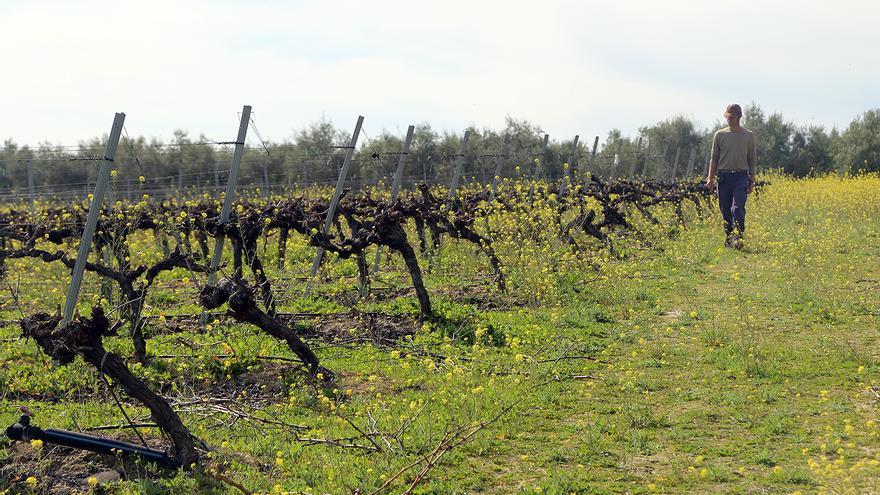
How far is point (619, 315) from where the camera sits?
9812mm

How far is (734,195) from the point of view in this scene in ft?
45.8

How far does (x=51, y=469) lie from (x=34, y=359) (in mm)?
3458

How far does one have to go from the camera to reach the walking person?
1369 cm

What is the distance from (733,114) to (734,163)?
2.54 ft

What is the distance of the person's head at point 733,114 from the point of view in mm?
13672

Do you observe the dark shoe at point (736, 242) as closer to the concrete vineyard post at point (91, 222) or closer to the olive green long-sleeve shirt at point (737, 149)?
the olive green long-sleeve shirt at point (737, 149)

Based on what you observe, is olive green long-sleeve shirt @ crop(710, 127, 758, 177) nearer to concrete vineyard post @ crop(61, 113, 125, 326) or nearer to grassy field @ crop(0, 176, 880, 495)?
grassy field @ crop(0, 176, 880, 495)

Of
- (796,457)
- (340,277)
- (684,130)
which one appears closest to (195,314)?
(340,277)

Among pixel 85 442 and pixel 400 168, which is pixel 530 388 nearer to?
pixel 85 442

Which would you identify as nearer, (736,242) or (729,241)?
(736,242)

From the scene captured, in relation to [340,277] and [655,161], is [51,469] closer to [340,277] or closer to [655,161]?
[340,277]

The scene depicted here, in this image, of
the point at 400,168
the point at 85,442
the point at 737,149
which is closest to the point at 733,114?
the point at 737,149

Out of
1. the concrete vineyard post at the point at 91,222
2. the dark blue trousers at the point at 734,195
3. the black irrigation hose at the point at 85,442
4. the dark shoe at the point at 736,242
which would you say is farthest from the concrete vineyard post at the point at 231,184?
the dark shoe at the point at 736,242

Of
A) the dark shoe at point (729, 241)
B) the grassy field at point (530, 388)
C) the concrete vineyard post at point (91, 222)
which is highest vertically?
the concrete vineyard post at point (91, 222)
